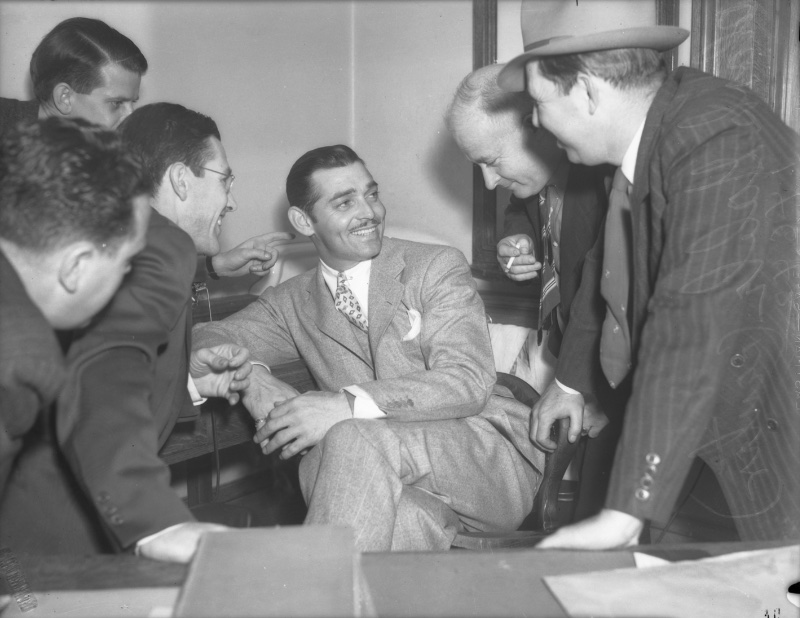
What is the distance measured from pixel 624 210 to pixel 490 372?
0.69 meters

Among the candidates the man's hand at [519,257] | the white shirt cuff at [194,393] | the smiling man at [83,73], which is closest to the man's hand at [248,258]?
the smiling man at [83,73]

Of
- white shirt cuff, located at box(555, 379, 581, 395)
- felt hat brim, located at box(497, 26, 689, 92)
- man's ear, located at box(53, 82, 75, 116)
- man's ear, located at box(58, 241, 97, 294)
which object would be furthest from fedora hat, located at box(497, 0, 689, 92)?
man's ear, located at box(53, 82, 75, 116)

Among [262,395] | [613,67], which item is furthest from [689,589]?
[262,395]

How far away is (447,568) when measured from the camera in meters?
1.09

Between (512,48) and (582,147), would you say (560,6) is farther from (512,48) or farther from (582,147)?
(512,48)

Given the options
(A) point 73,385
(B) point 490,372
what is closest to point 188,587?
(A) point 73,385

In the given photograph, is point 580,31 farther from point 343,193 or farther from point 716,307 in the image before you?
point 343,193

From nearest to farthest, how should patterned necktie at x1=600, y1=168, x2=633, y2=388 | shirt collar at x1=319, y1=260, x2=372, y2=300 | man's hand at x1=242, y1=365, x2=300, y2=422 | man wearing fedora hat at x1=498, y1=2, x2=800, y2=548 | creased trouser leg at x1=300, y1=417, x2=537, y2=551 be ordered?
man wearing fedora hat at x1=498, y1=2, x2=800, y2=548
patterned necktie at x1=600, y1=168, x2=633, y2=388
creased trouser leg at x1=300, y1=417, x2=537, y2=551
man's hand at x1=242, y1=365, x2=300, y2=422
shirt collar at x1=319, y1=260, x2=372, y2=300

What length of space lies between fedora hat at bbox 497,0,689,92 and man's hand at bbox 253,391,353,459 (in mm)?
918

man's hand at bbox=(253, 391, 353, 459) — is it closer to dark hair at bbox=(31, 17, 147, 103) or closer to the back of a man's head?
the back of a man's head

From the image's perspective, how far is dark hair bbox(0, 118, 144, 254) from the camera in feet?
3.76

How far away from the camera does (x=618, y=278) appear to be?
1675 millimetres

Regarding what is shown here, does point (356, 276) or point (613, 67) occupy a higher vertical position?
point (613, 67)

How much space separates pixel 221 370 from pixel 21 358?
3.45ft
